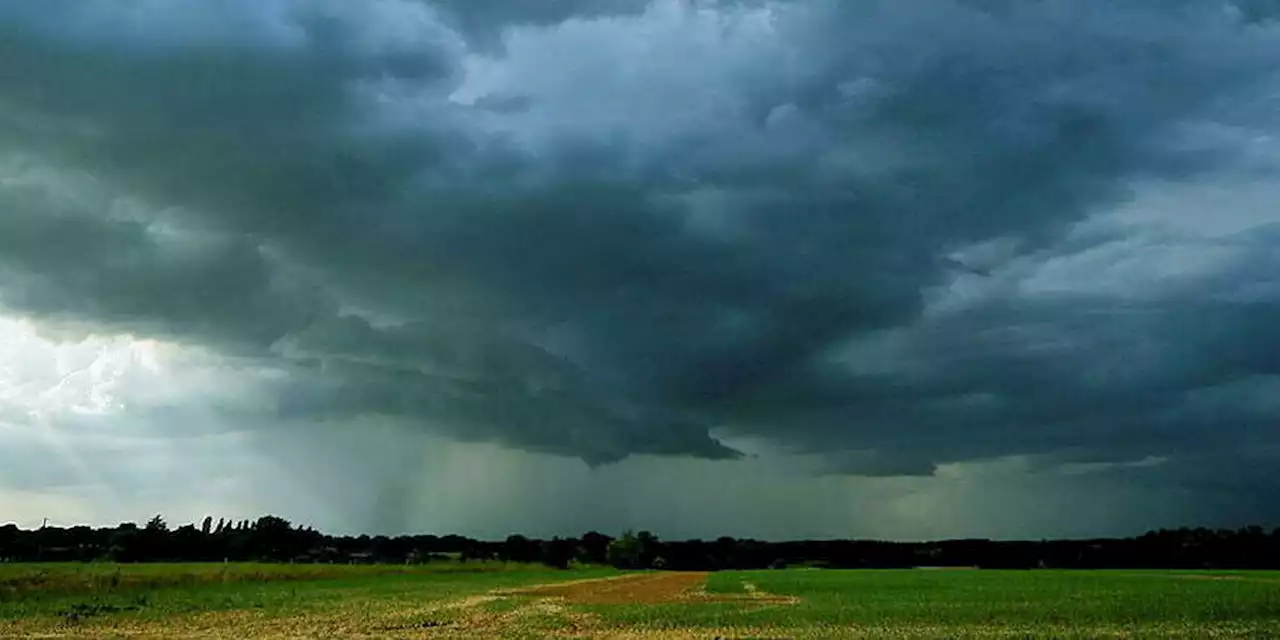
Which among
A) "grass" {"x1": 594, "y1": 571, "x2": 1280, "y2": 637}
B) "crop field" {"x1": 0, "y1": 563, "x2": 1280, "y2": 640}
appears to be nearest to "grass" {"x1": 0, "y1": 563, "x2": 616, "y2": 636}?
"crop field" {"x1": 0, "y1": 563, "x2": 1280, "y2": 640}

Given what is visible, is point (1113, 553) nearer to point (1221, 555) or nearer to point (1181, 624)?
point (1221, 555)

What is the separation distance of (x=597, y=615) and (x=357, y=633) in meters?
14.3

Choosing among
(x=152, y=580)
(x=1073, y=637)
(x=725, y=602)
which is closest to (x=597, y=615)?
(x=725, y=602)

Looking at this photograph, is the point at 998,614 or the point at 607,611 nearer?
the point at 998,614

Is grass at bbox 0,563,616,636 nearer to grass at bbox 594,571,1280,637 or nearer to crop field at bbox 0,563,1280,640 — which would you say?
crop field at bbox 0,563,1280,640

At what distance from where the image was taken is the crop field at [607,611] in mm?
43094

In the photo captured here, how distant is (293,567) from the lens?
389ft

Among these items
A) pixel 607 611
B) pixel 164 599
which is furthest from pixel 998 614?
pixel 164 599

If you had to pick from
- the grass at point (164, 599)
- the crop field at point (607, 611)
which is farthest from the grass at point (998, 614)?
the grass at point (164, 599)

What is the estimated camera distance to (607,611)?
Result: 57281 millimetres

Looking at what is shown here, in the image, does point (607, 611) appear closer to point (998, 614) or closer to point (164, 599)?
point (998, 614)

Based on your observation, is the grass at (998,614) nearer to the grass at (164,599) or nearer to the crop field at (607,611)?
the crop field at (607,611)

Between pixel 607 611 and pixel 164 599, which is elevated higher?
pixel 164 599

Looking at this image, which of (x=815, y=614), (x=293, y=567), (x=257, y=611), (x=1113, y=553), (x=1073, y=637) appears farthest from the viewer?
(x=1113, y=553)
